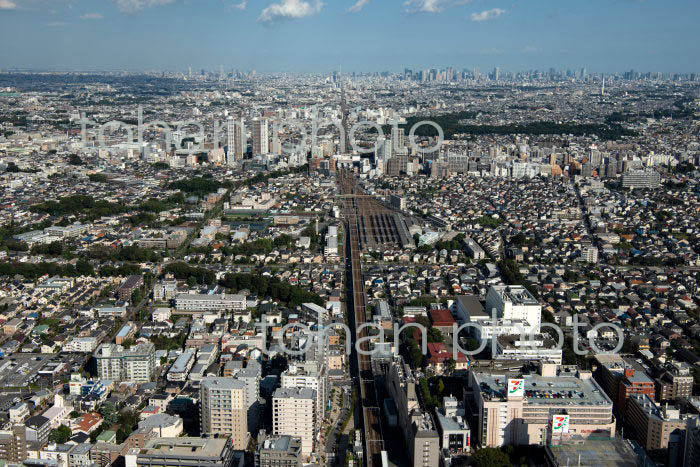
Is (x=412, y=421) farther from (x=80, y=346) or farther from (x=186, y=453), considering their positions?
(x=80, y=346)

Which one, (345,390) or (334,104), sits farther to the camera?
(334,104)

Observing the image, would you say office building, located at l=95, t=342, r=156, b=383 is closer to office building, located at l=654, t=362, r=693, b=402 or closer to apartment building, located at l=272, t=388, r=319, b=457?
apartment building, located at l=272, t=388, r=319, b=457

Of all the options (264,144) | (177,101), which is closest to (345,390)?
(264,144)

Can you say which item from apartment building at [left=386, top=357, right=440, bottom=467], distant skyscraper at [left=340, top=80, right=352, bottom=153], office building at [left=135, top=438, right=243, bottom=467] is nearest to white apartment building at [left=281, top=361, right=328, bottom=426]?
apartment building at [left=386, top=357, right=440, bottom=467]

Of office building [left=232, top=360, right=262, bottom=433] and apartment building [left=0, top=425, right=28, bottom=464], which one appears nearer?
apartment building [left=0, top=425, right=28, bottom=464]

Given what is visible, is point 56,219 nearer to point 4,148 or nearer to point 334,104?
point 4,148

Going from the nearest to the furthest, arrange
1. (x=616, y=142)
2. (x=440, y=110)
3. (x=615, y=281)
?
(x=615, y=281) → (x=616, y=142) → (x=440, y=110)

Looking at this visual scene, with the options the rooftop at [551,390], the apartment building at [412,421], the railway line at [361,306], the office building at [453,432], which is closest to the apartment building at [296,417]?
the railway line at [361,306]
